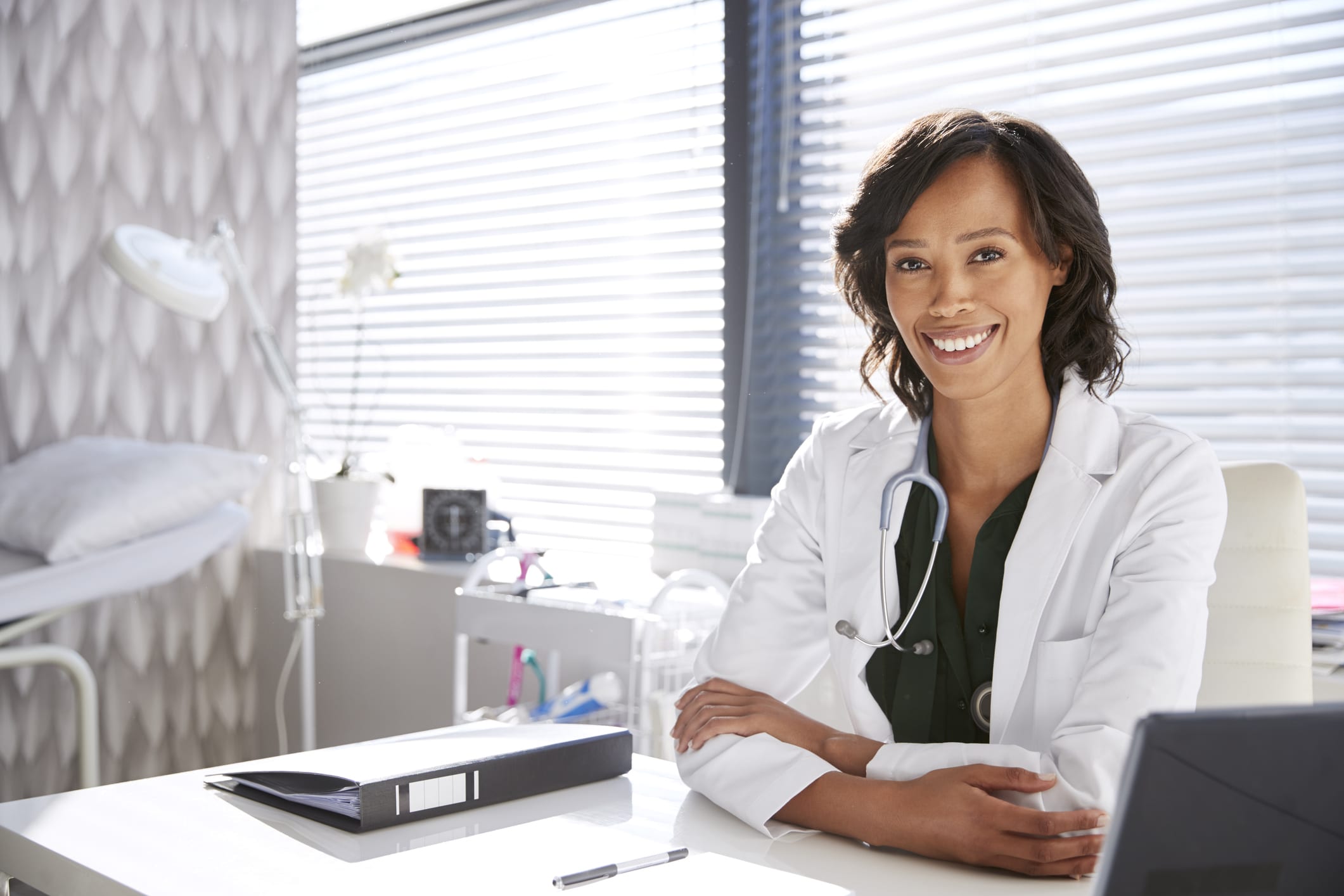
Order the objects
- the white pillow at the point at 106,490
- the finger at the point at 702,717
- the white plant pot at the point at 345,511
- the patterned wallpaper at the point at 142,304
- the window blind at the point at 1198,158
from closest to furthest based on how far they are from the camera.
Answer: the finger at the point at 702,717
the window blind at the point at 1198,158
the white pillow at the point at 106,490
the patterned wallpaper at the point at 142,304
the white plant pot at the point at 345,511

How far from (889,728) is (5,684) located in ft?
7.37

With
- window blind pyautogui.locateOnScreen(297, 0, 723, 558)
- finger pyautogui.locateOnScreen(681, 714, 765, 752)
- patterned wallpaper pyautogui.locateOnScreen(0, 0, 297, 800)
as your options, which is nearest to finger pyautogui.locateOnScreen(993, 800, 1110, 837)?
finger pyautogui.locateOnScreen(681, 714, 765, 752)

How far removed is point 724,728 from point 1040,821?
1.16ft

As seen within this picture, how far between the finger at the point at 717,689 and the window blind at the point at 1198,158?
117 centimetres


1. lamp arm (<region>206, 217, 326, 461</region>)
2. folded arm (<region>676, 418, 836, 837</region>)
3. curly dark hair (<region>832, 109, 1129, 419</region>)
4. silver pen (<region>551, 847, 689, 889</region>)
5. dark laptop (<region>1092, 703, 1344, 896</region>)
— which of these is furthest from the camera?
lamp arm (<region>206, 217, 326, 461</region>)

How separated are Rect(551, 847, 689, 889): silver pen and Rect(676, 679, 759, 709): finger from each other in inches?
15.2

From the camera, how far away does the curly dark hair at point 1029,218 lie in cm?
133

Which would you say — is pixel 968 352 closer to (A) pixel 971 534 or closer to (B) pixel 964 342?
(B) pixel 964 342

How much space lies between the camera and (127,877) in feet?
2.83

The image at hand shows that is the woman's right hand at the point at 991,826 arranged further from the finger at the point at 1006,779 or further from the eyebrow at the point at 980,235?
the eyebrow at the point at 980,235

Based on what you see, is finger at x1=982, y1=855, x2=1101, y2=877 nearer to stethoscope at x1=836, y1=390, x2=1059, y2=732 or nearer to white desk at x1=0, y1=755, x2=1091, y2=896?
white desk at x1=0, y1=755, x2=1091, y2=896

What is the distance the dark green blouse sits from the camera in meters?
1.34

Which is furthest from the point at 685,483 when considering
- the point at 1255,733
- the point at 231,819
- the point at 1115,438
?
the point at 1255,733

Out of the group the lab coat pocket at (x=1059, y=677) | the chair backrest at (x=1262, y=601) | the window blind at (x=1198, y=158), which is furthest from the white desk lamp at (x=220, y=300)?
the chair backrest at (x=1262, y=601)
